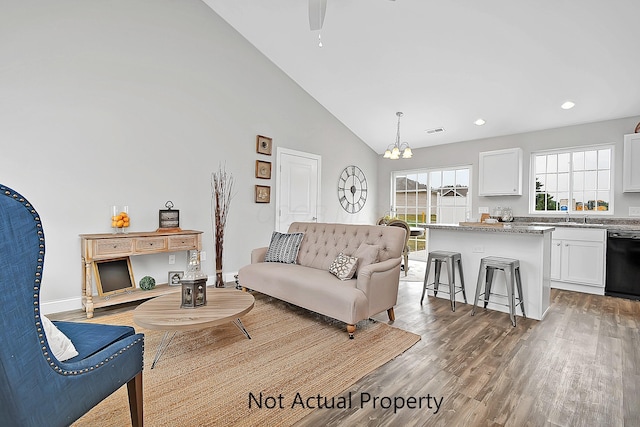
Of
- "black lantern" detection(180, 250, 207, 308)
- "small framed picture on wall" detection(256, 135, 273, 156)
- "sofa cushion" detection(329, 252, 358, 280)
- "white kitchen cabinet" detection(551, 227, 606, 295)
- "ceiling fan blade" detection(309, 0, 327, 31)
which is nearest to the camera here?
"black lantern" detection(180, 250, 207, 308)

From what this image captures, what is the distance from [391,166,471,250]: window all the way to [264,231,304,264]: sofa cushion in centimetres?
361

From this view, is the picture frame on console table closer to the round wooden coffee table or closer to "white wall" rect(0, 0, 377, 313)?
"white wall" rect(0, 0, 377, 313)

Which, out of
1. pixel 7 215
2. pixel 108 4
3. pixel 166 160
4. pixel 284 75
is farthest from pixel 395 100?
pixel 7 215

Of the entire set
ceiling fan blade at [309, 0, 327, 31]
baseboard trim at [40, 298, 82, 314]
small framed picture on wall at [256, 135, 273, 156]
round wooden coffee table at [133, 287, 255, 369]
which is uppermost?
ceiling fan blade at [309, 0, 327, 31]

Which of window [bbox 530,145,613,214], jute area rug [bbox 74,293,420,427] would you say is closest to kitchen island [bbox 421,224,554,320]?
jute area rug [bbox 74,293,420,427]

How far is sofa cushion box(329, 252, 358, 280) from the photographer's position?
307 cm

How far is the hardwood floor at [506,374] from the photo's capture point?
1.72 metres

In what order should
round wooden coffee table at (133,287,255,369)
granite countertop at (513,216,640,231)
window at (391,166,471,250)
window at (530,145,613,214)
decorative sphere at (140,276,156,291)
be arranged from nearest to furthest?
round wooden coffee table at (133,287,255,369), decorative sphere at (140,276,156,291), granite countertop at (513,216,640,231), window at (530,145,613,214), window at (391,166,471,250)

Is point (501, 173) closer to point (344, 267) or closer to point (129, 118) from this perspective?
point (344, 267)

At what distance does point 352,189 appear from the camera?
6.82 metres

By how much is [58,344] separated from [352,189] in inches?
236

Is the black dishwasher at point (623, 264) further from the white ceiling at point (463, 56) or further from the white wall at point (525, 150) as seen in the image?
the white ceiling at point (463, 56)

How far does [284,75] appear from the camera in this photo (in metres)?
5.37

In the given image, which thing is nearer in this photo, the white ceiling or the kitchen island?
the kitchen island
